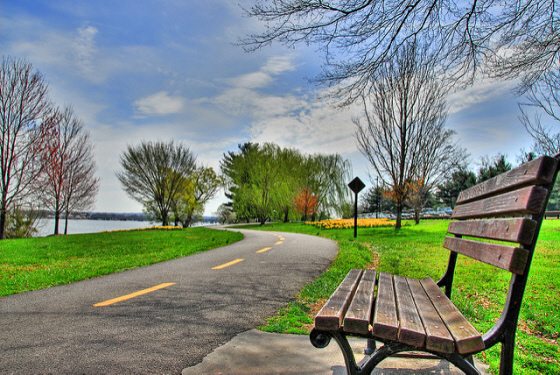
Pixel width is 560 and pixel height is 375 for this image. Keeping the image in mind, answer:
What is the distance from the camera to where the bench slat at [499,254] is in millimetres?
1636

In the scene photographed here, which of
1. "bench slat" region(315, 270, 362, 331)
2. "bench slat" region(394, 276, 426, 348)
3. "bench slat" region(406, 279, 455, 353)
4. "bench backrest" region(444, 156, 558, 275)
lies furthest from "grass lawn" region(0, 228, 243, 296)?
"bench backrest" region(444, 156, 558, 275)

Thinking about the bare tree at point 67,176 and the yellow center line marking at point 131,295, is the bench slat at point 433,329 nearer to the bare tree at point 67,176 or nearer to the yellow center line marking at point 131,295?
the yellow center line marking at point 131,295

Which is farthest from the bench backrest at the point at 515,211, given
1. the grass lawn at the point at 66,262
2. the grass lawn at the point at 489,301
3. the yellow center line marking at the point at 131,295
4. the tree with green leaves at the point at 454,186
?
the tree with green leaves at the point at 454,186

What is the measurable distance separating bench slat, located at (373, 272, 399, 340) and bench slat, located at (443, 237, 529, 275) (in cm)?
55

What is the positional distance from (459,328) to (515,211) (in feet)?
2.03

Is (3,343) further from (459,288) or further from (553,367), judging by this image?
(459,288)

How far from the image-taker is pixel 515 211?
1781 mm

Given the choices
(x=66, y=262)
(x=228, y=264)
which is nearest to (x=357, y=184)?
(x=228, y=264)

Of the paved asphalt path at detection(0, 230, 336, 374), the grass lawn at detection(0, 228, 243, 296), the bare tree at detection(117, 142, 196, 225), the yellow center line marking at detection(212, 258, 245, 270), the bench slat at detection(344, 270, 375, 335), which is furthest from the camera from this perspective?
the bare tree at detection(117, 142, 196, 225)

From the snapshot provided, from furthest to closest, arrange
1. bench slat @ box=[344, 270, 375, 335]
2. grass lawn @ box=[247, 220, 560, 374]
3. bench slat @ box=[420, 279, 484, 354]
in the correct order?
grass lawn @ box=[247, 220, 560, 374]
bench slat @ box=[344, 270, 375, 335]
bench slat @ box=[420, 279, 484, 354]

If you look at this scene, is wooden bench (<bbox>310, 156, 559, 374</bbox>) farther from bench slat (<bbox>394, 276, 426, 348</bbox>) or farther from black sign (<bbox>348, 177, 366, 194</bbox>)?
black sign (<bbox>348, 177, 366, 194</bbox>)

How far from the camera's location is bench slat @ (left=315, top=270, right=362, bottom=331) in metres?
1.64

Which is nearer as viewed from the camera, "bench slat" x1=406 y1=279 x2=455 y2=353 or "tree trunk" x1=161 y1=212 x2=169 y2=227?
"bench slat" x1=406 y1=279 x2=455 y2=353

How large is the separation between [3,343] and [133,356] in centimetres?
119
